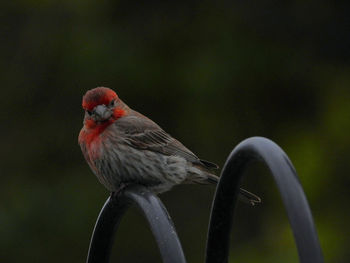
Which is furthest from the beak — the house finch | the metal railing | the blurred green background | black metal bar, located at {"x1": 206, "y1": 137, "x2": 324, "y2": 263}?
the blurred green background

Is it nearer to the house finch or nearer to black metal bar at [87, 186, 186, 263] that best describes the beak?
the house finch

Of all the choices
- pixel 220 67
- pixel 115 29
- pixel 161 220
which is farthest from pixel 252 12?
pixel 161 220

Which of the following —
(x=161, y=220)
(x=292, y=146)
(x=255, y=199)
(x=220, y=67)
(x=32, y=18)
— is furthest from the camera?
(x=32, y=18)

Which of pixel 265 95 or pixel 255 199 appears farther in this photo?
pixel 265 95

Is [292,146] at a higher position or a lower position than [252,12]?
lower

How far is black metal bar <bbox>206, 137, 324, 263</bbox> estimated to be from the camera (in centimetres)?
249

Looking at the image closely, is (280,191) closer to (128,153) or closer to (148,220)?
(148,220)

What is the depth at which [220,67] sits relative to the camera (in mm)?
8492

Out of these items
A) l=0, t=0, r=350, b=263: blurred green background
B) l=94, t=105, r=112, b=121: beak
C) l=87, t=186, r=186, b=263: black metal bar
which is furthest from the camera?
l=0, t=0, r=350, b=263: blurred green background

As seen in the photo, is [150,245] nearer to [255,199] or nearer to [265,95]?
[265,95]

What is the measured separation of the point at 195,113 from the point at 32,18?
192 centimetres

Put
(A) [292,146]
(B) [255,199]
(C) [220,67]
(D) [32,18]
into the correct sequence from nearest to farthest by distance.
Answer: (B) [255,199], (A) [292,146], (C) [220,67], (D) [32,18]

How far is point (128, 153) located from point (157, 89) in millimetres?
3693

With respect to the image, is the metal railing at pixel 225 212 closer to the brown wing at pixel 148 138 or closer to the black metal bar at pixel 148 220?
the black metal bar at pixel 148 220
